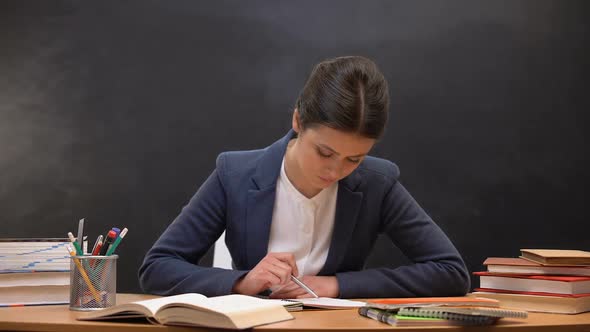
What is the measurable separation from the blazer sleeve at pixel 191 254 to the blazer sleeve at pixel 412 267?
28 centimetres

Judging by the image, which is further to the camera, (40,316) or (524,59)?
(524,59)

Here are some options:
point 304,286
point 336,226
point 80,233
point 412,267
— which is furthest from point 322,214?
point 80,233

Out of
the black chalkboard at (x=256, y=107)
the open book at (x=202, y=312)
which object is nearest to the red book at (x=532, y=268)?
the open book at (x=202, y=312)

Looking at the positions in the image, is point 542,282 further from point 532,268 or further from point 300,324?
point 300,324

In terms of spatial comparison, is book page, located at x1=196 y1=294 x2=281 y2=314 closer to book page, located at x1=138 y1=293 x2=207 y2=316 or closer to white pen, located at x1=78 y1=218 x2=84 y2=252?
book page, located at x1=138 y1=293 x2=207 y2=316

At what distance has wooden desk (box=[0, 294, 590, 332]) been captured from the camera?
110 centimetres

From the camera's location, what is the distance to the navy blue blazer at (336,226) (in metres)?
1.73

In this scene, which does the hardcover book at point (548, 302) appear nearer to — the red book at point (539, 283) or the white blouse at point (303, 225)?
the red book at point (539, 283)

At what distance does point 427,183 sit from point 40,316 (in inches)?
80.2

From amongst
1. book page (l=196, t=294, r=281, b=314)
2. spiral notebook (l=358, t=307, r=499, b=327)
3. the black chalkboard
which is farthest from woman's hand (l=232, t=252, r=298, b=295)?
the black chalkboard

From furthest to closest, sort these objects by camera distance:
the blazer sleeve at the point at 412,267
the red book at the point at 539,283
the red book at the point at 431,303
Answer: the blazer sleeve at the point at 412,267 < the red book at the point at 539,283 < the red book at the point at 431,303

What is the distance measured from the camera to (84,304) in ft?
4.37

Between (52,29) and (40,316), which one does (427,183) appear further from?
(40,316)

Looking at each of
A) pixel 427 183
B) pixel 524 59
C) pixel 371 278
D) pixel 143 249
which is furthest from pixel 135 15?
pixel 371 278
